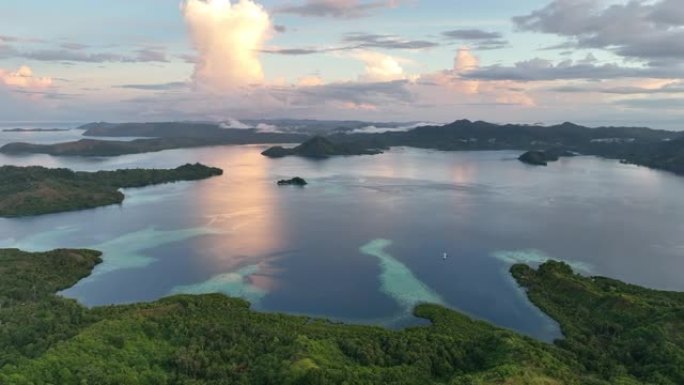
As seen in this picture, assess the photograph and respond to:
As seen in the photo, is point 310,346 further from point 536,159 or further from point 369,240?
point 536,159

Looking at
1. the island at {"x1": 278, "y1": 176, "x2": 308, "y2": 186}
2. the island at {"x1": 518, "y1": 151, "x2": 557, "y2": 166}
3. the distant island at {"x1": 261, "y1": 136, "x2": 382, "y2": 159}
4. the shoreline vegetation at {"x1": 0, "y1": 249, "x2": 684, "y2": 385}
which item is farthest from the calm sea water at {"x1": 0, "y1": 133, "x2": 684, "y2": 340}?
the distant island at {"x1": 261, "y1": 136, "x2": 382, "y2": 159}

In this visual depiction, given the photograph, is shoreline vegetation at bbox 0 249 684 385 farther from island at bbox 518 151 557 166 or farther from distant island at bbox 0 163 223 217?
island at bbox 518 151 557 166

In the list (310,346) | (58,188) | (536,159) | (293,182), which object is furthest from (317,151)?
(310,346)

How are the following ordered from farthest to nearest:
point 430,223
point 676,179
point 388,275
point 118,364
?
point 676,179 < point 430,223 < point 388,275 < point 118,364

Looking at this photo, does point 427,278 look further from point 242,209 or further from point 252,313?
point 242,209

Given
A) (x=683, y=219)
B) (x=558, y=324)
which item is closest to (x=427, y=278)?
(x=558, y=324)

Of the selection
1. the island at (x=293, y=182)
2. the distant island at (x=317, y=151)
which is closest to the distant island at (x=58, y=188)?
the island at (x=293, y=182)
